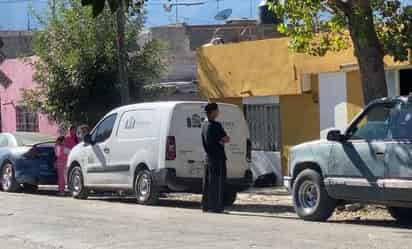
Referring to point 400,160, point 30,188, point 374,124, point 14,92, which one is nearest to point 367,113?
point 374,124

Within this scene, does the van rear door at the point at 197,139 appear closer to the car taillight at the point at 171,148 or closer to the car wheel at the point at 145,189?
the car taillight at the point at 171,148

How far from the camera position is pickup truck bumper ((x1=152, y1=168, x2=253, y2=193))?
16844mm

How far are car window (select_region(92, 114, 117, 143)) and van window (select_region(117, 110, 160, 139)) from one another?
1.29 feet

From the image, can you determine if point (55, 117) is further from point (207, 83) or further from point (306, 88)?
point (306, 88)

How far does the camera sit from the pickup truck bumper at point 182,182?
16844 millimetres

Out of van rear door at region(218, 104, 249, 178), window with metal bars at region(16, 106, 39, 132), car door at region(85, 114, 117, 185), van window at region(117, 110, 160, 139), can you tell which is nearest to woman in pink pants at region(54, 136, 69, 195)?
car door at region(85, 114, 117, 185)

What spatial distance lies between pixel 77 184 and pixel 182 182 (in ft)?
13.0

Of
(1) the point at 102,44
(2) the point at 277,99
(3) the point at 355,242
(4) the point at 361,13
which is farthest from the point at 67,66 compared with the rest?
(3) the point at 355,242

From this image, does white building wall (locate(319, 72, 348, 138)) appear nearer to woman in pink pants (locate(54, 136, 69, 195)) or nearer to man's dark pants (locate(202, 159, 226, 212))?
man's dark pants (locate(202, 159, 226, 212))

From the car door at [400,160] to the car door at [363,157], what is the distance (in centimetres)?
13

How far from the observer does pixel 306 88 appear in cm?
2112

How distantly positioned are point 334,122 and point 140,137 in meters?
4.85

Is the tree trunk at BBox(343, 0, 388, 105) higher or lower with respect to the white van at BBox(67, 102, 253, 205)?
higher

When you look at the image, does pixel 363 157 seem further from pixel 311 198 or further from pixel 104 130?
pixel 104 130
